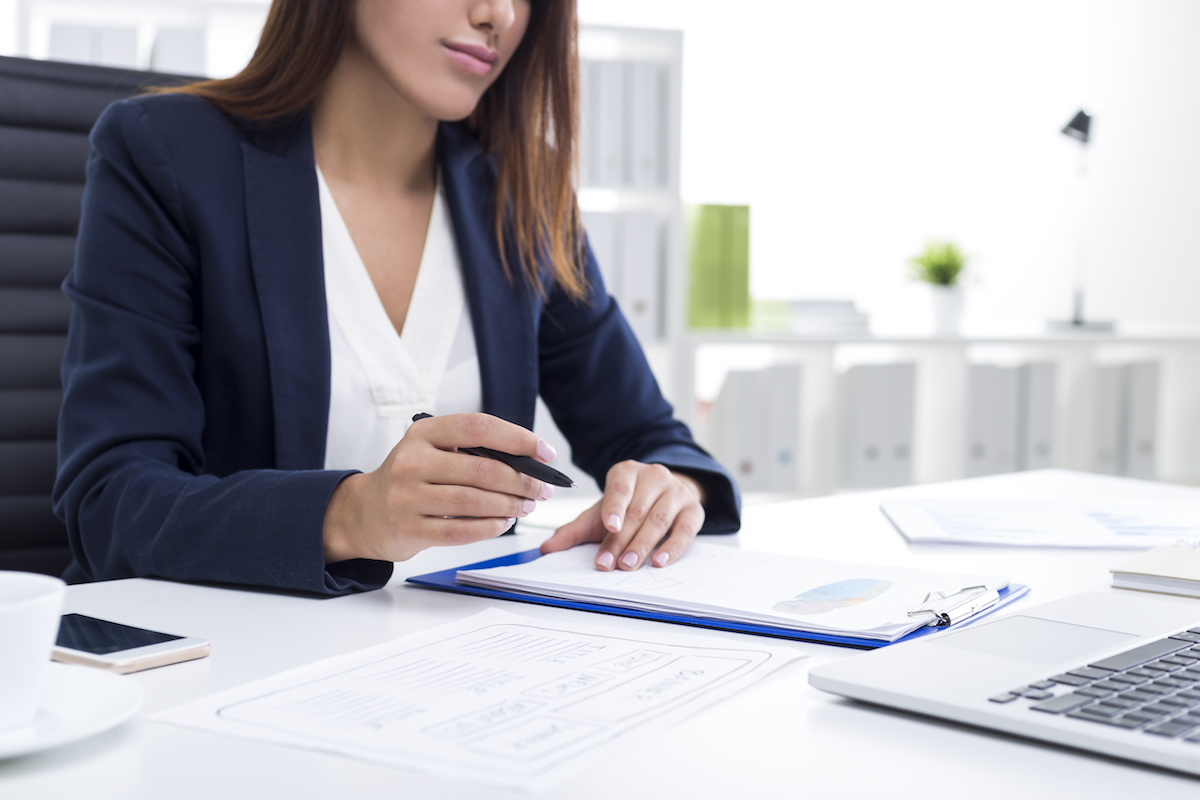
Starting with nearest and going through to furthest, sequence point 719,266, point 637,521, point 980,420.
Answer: point 637,521, point 719,266, point 980,420

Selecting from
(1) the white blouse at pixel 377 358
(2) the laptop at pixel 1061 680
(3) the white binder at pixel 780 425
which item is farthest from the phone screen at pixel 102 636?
(3) the white binder at pixel 780 425

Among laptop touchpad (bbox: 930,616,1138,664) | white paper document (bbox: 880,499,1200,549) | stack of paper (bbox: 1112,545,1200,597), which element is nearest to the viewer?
laptop touchpad (bbox: 930,616,1138,664)

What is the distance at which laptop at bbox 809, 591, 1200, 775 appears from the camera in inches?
18.2

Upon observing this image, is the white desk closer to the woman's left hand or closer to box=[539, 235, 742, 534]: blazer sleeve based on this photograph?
the woman's left hand

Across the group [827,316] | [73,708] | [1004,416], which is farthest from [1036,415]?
[73,708]

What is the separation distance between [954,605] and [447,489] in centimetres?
34

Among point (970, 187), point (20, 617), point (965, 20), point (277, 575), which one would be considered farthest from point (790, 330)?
point (20, 617)

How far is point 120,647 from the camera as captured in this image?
0.59 meters

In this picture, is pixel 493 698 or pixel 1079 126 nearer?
pixel 493 698

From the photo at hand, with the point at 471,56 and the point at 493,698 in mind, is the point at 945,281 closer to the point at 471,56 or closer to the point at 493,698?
the point at 471,56

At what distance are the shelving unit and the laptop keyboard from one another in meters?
2.00

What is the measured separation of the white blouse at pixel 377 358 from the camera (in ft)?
3.82

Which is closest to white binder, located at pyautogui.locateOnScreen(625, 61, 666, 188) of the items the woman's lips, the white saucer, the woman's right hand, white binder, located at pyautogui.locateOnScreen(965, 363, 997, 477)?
white binder, located at pyautogui.locateOnScreen(965, 363, 997, 477)

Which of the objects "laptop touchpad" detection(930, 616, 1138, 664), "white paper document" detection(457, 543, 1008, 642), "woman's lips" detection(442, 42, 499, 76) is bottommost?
"white paper document" detection(457, 543, 1008, 642)
